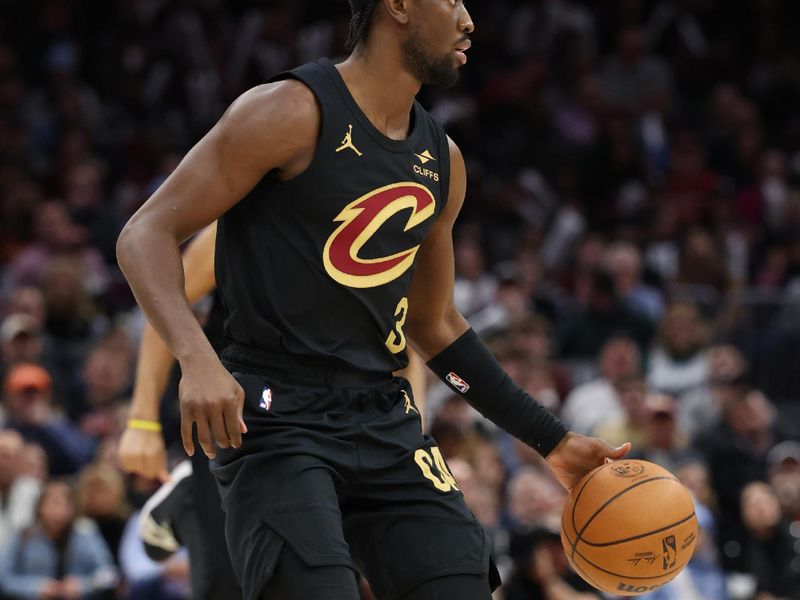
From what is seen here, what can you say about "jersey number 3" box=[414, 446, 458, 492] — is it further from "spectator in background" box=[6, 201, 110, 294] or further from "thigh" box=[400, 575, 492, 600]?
"spectator in background" box=[6, 201, 110, 294]

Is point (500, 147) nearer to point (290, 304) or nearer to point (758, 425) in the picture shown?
point (758, 425)

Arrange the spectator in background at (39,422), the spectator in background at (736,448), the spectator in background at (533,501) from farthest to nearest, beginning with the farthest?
the spectator in background at (736,448) → the spectator in background at (39,422) → the spectator in background at (533,501)

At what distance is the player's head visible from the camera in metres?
4.03

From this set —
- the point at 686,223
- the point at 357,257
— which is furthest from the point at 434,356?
the point at 686,223

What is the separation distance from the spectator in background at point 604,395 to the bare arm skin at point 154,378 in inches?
206

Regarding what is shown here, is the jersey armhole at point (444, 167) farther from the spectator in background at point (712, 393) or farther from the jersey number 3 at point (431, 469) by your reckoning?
the spectator in background at point (712, 393)

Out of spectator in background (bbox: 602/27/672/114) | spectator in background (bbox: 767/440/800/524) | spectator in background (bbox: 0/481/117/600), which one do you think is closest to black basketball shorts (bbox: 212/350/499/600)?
spectator in background (bbox: 0/481/117/600)

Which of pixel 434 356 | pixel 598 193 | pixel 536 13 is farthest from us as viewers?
pixel 536 13

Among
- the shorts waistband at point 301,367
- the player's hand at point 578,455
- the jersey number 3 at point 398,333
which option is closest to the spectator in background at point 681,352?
the player's hand at point 578,455

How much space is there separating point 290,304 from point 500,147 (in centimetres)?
1045

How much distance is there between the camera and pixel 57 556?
8766 millimetres

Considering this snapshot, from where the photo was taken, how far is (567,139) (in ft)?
46.8

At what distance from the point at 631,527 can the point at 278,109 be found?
1583 mm

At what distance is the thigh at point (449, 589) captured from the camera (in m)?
3.76
